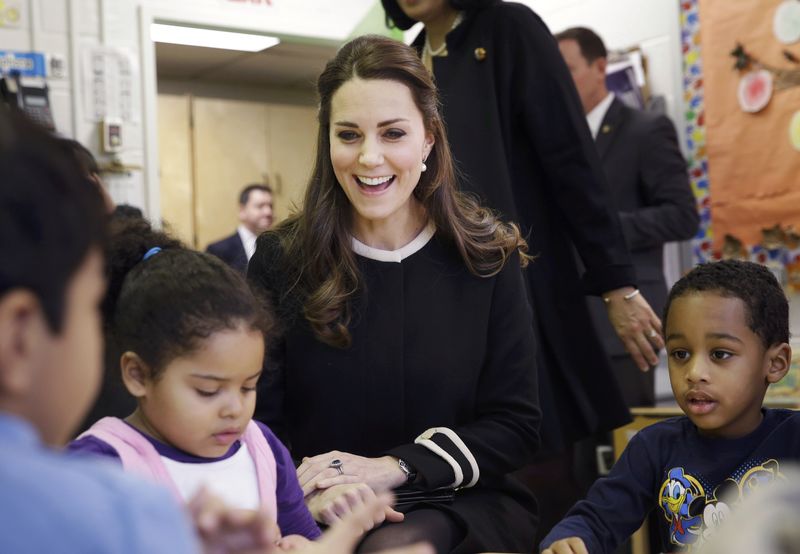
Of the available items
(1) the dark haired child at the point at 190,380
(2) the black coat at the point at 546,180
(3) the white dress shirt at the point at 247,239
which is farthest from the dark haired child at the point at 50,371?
(3) the white dress shirt at the point at 247,239

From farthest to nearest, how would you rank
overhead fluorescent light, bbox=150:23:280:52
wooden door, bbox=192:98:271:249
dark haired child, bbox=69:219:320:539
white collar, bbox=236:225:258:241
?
wooden door, bbox=192:98:271:249 → overhead fluorescent light, bbox=150:23:280:52 → white collar, bbox=236:225:258:241 → dark haired child, bbox=69:219:320:539

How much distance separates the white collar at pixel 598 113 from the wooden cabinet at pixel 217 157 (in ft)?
15.1

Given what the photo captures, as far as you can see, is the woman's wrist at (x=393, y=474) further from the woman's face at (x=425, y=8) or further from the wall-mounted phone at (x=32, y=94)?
the wall-mounted phone at (x=32, y=94)

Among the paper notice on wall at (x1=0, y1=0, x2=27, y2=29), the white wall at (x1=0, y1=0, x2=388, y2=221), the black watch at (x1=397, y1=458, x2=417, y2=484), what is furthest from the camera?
the white wall at (x1=0, y1=0, x2=388, y2=221)

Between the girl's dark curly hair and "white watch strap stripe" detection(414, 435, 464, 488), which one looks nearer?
the girl's dark curly hair

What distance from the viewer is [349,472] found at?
1622mm

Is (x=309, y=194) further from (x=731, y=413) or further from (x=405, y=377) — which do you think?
(x=731, y=413)

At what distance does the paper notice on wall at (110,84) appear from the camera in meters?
4.97

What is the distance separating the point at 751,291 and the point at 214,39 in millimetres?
6335

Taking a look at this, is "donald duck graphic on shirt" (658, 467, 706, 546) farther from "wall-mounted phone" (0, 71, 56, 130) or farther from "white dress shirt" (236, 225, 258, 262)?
"white dress shirt" (236, 225, 258, 262)

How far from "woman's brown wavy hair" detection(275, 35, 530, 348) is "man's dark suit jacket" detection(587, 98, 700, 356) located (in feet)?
5.86

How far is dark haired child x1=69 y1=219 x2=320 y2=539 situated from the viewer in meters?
1.29

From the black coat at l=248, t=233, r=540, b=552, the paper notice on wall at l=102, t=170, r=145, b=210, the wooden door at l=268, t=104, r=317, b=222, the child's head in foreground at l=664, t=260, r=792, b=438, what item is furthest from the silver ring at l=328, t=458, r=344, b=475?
the wooden door at l=268, t=104, r=317, b=222

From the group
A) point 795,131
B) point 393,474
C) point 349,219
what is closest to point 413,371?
point 393,474
